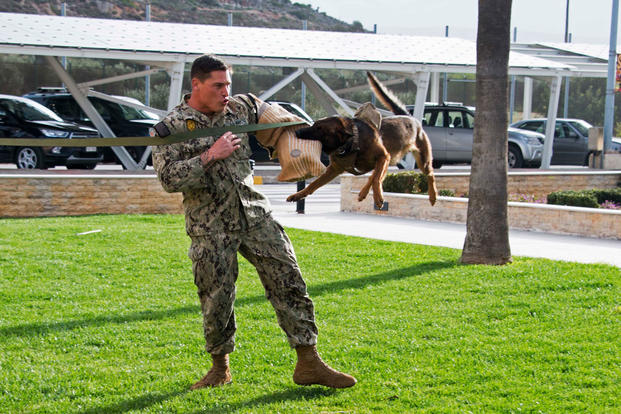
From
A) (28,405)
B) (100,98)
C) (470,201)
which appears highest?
(100,98)

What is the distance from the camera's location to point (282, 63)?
18594mm

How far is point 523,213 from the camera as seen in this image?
12969 mm

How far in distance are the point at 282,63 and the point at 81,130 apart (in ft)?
15.2

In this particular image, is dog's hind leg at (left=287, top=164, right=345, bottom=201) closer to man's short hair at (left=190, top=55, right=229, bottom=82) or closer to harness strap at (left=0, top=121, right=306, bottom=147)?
harness strap at (left=0, top=121, right=306, bottom=147)

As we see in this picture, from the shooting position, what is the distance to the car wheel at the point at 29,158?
742 inches

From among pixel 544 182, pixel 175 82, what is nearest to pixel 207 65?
pixel 544 182

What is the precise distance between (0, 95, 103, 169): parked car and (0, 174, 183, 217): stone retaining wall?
3.33 metres

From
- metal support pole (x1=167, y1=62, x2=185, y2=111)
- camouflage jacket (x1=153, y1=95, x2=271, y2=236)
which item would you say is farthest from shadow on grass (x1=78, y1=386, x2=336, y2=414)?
metal support pole (x1=167, y1=62, x2=185, y2=111)

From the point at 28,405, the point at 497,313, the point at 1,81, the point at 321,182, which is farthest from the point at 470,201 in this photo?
the point at 1,81

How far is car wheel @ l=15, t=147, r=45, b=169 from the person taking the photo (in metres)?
18.8

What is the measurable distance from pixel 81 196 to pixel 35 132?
4.81m

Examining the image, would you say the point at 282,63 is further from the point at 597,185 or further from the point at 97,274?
the point at 97,274

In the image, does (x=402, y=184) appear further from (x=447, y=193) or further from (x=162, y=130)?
(x=162, y=130)

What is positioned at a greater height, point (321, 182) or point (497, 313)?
point (321, 182)
